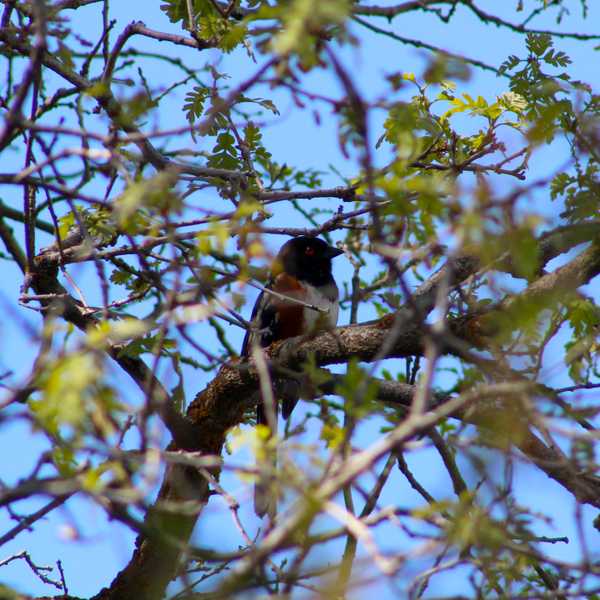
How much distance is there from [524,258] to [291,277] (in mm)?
4891

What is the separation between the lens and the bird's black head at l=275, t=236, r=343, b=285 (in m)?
6.95

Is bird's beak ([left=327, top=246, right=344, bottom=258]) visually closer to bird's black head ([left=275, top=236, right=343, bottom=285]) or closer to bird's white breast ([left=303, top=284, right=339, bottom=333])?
bird's black head ([left=275, top=236, right=343, bottom=285])

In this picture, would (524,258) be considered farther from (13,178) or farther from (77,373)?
(13,178)

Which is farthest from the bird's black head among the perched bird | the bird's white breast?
the bird's white breast

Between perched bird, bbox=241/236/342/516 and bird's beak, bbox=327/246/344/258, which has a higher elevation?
bird's beak, bbox=327/246/344/258

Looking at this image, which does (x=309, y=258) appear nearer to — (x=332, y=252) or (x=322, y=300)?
(x=332, y=252)

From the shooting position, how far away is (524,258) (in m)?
1.99

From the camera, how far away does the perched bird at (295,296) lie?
6367mm

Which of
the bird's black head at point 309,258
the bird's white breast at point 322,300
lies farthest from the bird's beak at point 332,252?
the bird's white breast at point 322,300

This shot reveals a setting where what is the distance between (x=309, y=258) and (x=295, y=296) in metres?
0.63

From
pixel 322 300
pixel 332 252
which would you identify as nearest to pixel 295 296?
pixel 322 300

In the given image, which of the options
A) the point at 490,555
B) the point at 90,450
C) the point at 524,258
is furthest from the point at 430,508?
Result: the point at 90,450

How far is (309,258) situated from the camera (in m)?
7.07

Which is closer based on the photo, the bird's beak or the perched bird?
the perched bird
